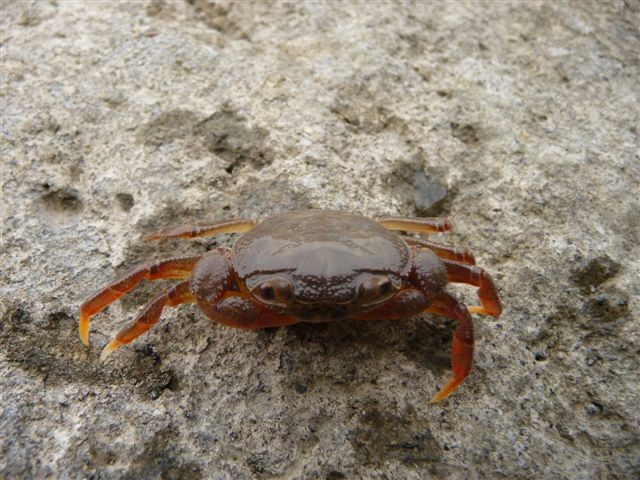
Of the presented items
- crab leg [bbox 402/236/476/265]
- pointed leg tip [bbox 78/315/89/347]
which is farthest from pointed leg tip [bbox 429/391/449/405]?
pointed leg tip [bbox 78/315/89/347]

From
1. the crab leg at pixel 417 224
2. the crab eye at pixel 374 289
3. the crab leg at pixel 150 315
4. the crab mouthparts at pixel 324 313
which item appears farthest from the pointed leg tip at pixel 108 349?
the crab leg at pixel 417 224

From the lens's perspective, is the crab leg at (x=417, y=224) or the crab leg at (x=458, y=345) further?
the crab leg at (x=417, y=224)

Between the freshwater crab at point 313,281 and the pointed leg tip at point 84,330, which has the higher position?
the freshwater crab at point 313,281

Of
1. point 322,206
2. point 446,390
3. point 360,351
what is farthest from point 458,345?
point 322,206

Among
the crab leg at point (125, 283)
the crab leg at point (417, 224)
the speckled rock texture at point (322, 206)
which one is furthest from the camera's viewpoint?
the crab leg at point (417, 224)

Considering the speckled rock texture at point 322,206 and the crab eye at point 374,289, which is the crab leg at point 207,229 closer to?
the speckled rock texture at point 322,206

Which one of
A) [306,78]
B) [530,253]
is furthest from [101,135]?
[530,253]

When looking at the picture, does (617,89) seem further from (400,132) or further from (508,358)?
(508,358)
